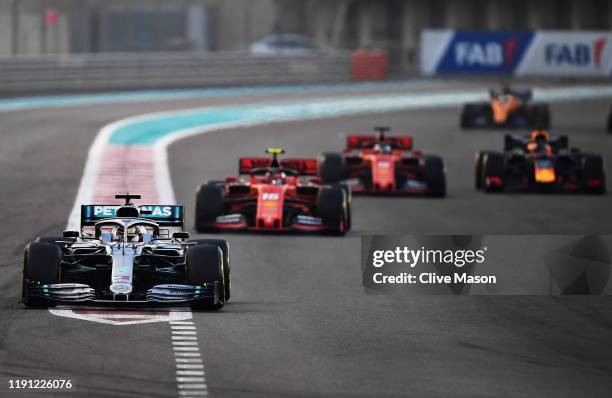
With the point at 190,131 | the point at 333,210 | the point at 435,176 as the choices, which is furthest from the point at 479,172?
the point at 190,131

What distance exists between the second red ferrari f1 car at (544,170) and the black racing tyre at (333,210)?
696 centimetres

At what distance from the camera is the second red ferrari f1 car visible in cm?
2922

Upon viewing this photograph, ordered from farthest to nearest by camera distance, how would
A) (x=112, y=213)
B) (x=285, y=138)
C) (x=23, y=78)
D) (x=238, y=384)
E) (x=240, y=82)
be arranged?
(x=240, y=82) < (x=23, y=78) < (x=285, y=138) < (x=112, y=213) < (x=238, y=384)

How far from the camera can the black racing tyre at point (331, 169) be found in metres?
28.4

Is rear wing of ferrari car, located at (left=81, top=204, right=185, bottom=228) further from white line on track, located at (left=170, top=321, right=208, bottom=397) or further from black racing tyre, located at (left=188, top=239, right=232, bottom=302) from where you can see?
white line on track, located at (left=170, top=321, right=208, bottom=397)

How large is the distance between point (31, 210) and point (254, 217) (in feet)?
13.4

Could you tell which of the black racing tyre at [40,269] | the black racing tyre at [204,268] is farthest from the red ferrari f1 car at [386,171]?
the black racing tyre at [40,269]

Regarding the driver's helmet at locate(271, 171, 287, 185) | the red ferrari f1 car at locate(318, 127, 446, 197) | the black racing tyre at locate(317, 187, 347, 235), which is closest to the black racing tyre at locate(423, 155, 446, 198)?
the red ferrari f1 car at locate(318, 127, 446, 197)

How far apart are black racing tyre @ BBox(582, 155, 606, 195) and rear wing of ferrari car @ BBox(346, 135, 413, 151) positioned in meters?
3.12

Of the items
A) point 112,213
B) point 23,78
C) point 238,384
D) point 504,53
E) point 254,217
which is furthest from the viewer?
point 504,53

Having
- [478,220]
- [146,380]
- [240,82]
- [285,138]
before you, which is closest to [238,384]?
[146,380]

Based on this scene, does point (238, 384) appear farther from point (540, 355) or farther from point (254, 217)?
point (254, 217)

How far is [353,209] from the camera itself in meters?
26.4

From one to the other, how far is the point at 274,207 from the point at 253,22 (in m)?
46.6
